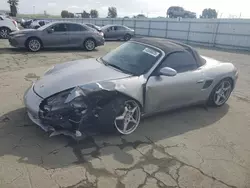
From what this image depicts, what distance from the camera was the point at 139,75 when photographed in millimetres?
4012

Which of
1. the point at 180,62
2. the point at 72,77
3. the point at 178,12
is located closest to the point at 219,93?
the point at 180,62

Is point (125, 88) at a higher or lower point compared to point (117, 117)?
higher

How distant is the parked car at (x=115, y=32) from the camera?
62.5ft

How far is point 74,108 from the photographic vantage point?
335 cm

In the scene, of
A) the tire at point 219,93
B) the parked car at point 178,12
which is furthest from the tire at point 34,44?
the parked car at point 178,12

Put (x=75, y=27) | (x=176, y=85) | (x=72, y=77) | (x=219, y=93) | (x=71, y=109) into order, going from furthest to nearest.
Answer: (x=75, y=27) → (x=219, y=93) → (x=176, y=85) → (x=72, y=77) → (x=71, y=109)

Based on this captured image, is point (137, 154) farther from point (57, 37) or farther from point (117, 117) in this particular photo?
point (57, 37)

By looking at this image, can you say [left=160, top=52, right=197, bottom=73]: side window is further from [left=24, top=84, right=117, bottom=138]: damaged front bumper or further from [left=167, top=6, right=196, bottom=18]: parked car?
[left=167, top=6, right=196, bottom=18]: parked car

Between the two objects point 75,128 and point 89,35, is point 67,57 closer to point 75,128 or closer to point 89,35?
point 89,35

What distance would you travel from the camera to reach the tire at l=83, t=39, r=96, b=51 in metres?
12.3

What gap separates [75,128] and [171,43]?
8.68 ft

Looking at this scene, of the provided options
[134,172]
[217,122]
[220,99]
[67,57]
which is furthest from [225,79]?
[67,57]

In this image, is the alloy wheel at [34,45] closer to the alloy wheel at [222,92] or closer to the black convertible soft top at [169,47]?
the black convertible soft top at [169,47]

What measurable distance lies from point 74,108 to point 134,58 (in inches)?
63.8
